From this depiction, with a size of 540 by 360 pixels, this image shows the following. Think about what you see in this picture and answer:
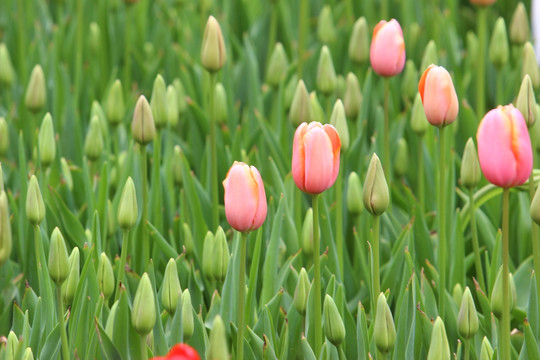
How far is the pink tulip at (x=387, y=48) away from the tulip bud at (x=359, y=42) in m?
0.50

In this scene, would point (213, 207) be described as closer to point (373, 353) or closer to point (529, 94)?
point (373, 353)

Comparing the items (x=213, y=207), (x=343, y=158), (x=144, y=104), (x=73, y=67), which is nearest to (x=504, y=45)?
(x=343, y=158)

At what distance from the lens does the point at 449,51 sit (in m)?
2.71

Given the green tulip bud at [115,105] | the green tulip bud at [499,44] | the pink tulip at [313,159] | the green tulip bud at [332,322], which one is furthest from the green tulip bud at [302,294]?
the green tulip bud at [499,44]

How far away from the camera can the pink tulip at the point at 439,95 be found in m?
1.49

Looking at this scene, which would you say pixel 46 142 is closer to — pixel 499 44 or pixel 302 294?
pixel 302 294

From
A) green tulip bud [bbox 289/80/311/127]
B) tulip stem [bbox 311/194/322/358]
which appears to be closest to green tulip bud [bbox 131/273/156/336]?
tulip stem [bbox 311/194/322/358]

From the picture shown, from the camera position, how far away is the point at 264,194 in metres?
1.33

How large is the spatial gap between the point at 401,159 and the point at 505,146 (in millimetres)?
919

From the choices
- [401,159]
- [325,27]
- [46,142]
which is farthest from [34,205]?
[325,27]

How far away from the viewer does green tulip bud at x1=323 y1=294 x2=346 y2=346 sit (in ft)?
4.71

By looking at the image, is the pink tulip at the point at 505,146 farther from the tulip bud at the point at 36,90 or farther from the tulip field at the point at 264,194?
the tulip bud at the point at 36,90

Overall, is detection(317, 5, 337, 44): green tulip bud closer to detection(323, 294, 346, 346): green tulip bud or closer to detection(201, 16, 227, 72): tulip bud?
detection(201, 16, 227, 72): tulip bud

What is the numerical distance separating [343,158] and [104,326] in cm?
73
